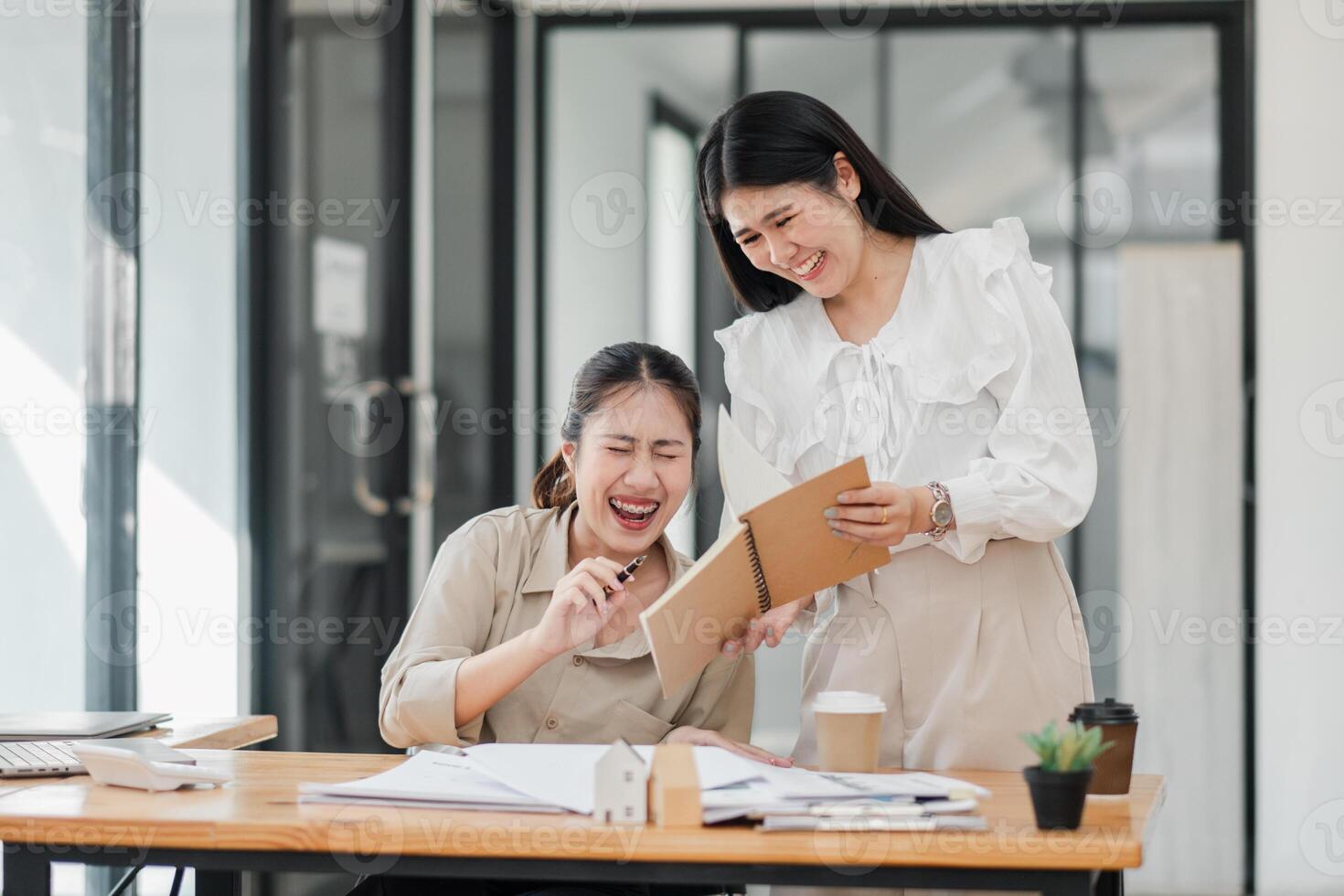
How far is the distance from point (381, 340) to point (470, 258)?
0.63 meters

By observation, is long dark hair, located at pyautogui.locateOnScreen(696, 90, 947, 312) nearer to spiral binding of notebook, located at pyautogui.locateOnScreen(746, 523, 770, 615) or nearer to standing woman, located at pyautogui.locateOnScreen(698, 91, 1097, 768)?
standing woman, located at pyautogui.locateOnScreen(698, 91, 1097, 768)

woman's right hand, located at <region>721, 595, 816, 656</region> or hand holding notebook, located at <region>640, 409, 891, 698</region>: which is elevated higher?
hand holding notebook, located at <region>640, 409, 891, 698</region>

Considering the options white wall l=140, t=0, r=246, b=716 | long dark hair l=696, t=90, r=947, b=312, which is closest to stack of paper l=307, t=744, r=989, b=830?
long dark hair l=696, t=90, r=947, b=312

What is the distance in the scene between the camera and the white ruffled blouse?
1715 mm

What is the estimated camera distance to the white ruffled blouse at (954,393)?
1.71 metres

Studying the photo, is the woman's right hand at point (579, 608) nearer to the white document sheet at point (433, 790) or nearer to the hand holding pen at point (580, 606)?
the hand holding pen at point (580, 606)

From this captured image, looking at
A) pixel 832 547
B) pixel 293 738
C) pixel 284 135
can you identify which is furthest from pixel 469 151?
pixel 832 547

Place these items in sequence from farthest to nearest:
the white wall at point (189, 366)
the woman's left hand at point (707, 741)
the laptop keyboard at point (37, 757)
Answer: the white wall at point (189, 366) < the woman's left hand at point (707, 741) < the laptop keyboard at point (37, 757)

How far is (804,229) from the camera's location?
183cm

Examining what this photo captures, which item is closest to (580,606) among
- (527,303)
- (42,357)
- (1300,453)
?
(42,357)

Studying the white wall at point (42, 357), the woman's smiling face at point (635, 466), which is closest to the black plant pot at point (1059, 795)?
the woman's smiling face at point (635, 466)

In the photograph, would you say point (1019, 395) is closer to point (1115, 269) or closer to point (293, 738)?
point (293, 738)

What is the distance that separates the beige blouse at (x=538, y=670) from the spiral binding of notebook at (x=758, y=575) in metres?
0.19

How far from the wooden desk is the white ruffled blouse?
40cm
